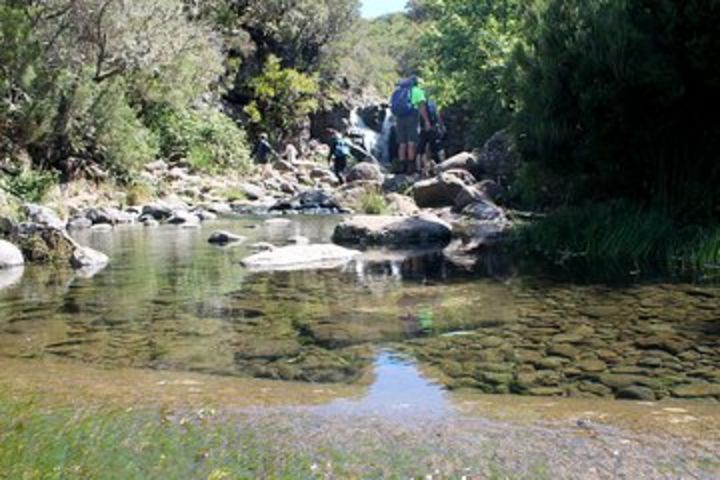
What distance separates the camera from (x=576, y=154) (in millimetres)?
10930

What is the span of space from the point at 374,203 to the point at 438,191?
61.1 inches

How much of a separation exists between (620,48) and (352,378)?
22.4 feet

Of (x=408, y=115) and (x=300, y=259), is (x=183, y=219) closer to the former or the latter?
(x=408, y=115)

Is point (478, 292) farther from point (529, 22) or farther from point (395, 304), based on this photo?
point (529, 22)

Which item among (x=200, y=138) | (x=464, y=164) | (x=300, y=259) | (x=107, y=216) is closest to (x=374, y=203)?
(x=464, y=164)

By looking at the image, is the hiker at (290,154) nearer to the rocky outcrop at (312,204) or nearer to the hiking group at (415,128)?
the hiking group at (415,128)

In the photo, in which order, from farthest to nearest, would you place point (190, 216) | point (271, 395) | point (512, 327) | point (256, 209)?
point (256, 209) → point (190, 216) → point (512, 327) → point (271, 395)

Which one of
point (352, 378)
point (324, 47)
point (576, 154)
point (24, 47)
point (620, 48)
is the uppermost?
point (324, 47)

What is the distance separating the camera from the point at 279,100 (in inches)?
1550

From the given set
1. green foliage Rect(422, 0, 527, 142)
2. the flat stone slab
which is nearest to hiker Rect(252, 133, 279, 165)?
green foliage Rect(422, 0, 527, 142)

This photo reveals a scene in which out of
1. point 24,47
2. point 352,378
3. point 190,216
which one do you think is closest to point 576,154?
point 352,378

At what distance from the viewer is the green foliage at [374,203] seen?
55.6ft

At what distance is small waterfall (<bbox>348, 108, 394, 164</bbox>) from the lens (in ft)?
117

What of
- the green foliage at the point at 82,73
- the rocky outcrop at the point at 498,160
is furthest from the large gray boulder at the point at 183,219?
the rocky outcrop at the point at 498,160
